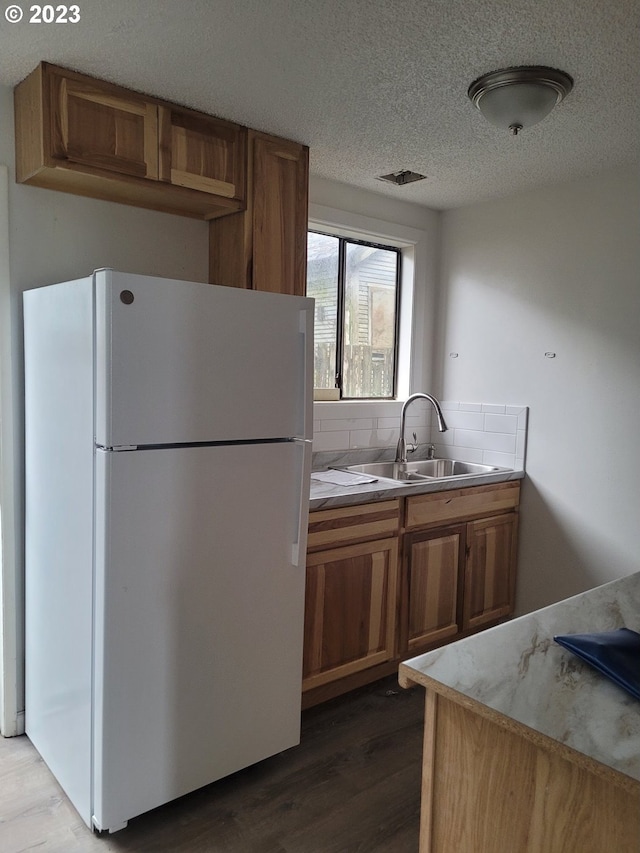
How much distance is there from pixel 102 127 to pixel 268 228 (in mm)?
722

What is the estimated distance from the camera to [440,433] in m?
3.80

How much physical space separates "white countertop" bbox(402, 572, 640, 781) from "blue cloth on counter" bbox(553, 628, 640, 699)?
0.02 meters

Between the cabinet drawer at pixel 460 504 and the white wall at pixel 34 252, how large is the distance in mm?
1534

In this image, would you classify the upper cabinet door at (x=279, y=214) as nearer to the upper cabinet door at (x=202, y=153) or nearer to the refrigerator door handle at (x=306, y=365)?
the upper cabinet door at (x=202, y=153)

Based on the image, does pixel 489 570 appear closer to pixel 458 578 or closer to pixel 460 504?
pixel 458 578

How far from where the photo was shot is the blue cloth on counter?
1139mm

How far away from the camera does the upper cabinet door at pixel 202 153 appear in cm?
229

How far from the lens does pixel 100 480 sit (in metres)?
1.79

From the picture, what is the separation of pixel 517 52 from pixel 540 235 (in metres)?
1.49

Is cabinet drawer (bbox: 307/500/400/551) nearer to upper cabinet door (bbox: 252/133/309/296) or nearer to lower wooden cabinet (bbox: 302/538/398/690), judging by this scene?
lower wooden cabinet (bbox: 302/538/398/690)

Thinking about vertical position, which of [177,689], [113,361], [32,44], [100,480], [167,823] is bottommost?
[167,823]

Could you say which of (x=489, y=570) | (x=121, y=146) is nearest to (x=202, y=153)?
(x=121, y=146)

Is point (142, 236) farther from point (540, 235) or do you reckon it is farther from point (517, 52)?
point (540, 235)

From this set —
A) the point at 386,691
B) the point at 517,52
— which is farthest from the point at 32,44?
the point at 386,691
